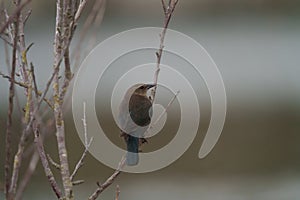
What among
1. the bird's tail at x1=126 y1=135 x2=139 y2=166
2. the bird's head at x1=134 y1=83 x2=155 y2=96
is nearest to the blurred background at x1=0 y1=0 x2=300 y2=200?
the bird's head at x1=134 y1=83 x2=155 y2=96

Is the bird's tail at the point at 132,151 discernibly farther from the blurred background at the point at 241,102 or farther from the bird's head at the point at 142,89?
the blurred background at the point at 241,102

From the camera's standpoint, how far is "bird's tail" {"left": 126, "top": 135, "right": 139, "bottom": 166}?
9.65 ft

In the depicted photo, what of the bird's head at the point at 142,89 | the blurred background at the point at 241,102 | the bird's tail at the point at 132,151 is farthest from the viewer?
the blurred background at the point at 241,102

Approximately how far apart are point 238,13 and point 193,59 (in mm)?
1093

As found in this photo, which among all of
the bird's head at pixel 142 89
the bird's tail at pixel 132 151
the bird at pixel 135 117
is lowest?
the bird's tail at pixel 132 151

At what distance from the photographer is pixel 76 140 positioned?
22.9ft

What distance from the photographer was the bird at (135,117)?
3234 mm

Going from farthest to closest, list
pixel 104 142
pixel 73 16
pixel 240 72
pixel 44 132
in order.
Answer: pixel 240 72 < pixel 104 142 < pixel 73 16 < pixel 44 132

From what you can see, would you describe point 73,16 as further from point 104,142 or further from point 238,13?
point 238,13

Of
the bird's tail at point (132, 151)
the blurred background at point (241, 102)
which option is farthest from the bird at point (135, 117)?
the blurred background at point (241, 102)

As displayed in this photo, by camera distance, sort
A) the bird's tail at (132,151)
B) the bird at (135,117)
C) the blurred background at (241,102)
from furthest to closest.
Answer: the blurred background at (241,102) < the bird at (135,117) < the bird's tail at (132,151)

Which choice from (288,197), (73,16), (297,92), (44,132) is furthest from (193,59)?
(44,132)

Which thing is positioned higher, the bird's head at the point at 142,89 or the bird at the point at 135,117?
the bird's head at the point at 142,89

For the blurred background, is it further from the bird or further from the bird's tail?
the bird's tail
